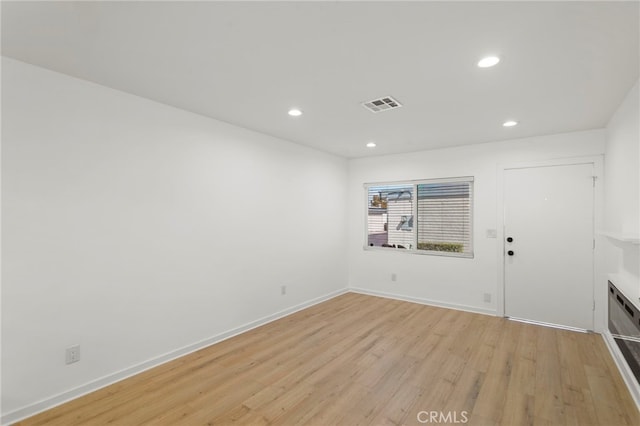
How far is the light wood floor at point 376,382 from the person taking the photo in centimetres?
223

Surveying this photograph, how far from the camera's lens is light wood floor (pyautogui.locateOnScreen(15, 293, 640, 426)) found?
2.23 m

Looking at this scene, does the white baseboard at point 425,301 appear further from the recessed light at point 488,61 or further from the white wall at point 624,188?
the recessed light at point 488,61

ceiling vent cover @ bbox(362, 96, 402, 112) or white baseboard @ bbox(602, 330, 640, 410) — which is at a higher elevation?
ceiling vent cover @ bbox(362, 96, 402, 112)

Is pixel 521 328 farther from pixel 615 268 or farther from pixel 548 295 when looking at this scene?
pixel 615 268

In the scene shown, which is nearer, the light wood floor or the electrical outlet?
the light wood floor

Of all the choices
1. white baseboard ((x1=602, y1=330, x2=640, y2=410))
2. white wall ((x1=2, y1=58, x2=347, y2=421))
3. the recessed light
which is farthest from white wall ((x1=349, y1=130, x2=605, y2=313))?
the recessed light

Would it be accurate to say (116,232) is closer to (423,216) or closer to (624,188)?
(423,216)

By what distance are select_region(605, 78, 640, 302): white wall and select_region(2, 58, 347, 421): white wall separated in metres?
3.76

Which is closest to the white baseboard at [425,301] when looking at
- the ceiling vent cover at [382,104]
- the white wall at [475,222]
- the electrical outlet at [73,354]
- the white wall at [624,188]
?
the white wall at [475,222]

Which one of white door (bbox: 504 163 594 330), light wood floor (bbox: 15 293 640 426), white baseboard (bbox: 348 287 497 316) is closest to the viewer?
light wood floor (bbox: 15 293 640 426)

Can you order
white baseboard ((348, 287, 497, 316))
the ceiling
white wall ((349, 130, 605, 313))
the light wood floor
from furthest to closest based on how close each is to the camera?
white baseboard ((348, 287, 497, 316)) < white wall ((349, 130, 605, 313)) < the light wood floor < the ceiling

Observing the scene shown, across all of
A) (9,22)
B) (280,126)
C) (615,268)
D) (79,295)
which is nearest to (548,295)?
(615,268)

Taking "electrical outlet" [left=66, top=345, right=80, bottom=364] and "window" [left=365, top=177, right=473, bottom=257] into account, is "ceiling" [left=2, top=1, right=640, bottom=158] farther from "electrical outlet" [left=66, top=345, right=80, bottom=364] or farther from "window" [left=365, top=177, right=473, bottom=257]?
"electrical outlet" [left=66, top=345, right=80, bottom=364]

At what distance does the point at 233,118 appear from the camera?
3520 mm
